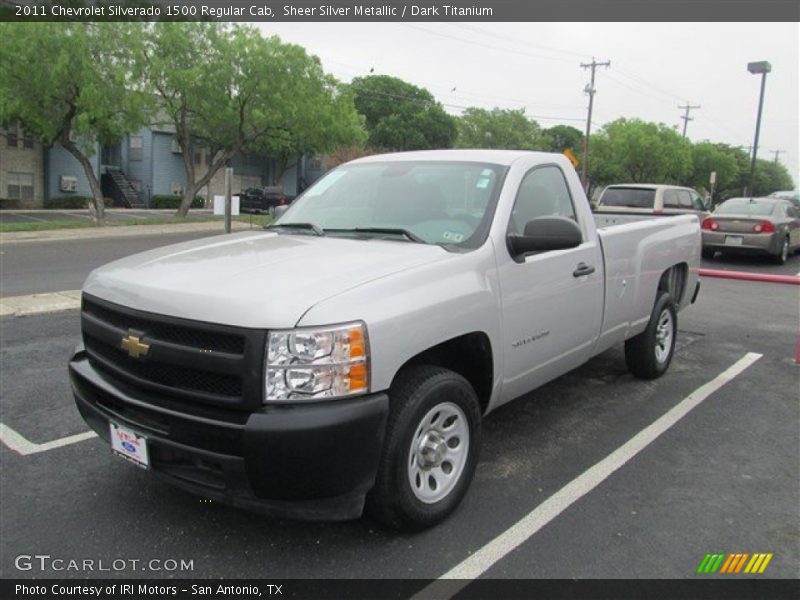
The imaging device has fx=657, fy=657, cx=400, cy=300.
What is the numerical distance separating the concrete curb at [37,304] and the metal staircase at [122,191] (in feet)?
112

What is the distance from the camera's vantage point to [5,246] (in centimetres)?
1728

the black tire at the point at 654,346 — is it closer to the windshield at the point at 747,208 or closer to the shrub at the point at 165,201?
the windshield at the point at 747,208

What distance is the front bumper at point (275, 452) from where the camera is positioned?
2578 millimetres

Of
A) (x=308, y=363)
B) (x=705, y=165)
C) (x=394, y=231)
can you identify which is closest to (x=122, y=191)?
(x=394, y=231)

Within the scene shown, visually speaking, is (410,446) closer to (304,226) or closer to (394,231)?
(394,231)

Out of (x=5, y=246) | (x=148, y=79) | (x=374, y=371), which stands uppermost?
(x=148, y=79)

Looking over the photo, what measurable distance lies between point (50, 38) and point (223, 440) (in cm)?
2349

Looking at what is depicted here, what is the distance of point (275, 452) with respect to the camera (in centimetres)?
257

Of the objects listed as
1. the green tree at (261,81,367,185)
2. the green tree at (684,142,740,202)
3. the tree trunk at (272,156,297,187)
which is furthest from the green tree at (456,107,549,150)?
the green tree at (261,81,367,185)

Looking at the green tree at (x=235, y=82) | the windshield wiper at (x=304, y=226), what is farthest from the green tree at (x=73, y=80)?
the windshield wiper at (x=304, y=226)

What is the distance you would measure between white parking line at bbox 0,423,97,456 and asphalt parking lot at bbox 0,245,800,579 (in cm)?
2

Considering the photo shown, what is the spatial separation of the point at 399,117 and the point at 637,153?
20991 mm

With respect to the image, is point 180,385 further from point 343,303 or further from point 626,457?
point 626,457

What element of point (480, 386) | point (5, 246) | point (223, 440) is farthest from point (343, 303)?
point (5, 246)
